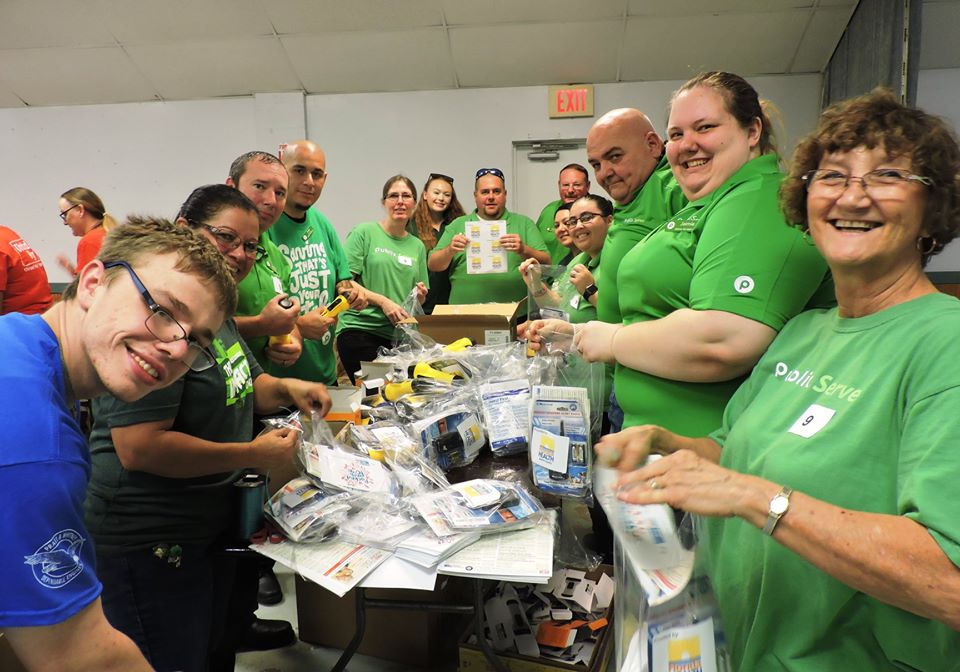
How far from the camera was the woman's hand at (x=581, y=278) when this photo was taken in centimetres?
256

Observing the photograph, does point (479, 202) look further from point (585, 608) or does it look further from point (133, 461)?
point (133, 461)

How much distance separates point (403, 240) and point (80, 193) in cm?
238

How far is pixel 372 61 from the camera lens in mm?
4891

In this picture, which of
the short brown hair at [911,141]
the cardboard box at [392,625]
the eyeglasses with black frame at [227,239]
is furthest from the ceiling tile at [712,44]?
the cardboard box at [392,625]

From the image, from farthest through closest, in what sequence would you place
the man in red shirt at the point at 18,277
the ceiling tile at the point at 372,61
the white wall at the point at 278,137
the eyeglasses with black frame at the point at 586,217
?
the white wall at the point at 278,137 → the ceiling tile at the point at 372,61 → the man in red shirt at the point at 18,277 → the eyeglasses with black frame at the point at 586,217

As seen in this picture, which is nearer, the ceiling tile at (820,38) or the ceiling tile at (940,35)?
the ceiling tile at (940,35)

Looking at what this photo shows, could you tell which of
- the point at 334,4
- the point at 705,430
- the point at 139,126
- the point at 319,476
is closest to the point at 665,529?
the point at 705,430

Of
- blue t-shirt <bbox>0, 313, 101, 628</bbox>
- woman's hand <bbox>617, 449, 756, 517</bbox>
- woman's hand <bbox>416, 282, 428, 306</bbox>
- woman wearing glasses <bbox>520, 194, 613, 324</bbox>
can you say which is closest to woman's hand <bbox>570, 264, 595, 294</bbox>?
woman wearing glasses <bbox>520, 194, 613, 324</bbox>

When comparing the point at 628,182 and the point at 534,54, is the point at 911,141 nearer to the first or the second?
the point at 628,182

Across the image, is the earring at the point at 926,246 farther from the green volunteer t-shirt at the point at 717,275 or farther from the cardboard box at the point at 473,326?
the cardboard box at the point at 473,326

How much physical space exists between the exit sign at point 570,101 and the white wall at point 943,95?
250 centimetres

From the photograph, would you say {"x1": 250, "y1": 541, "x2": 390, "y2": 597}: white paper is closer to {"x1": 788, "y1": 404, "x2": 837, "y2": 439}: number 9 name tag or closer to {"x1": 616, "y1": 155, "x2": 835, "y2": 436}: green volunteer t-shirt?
{"x1": 616, "y1": 155, "x2": 835, "y2": 436}: green volunteer t-shirt

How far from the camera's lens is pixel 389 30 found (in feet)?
15.0

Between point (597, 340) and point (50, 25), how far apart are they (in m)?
5.41
